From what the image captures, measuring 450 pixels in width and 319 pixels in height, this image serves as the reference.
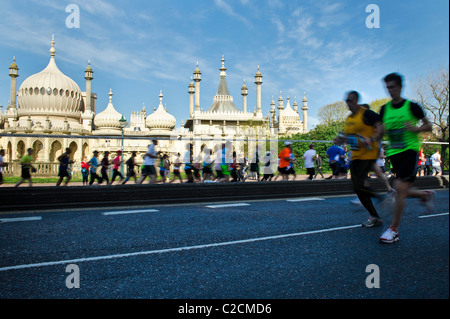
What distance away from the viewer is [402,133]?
2613 mm

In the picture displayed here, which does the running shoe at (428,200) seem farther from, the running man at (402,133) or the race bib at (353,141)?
the race bib at (353,141)

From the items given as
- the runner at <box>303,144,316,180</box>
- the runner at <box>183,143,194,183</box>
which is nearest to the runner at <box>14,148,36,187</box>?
the runner at <box>183,143,194,183</box>

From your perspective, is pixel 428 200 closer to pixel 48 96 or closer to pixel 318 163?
pixel 318 163

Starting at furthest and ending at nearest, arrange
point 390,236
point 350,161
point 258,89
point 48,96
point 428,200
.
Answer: point 258,89 < point 48,96 < point 390,236 < point 350,161 < point 428,200

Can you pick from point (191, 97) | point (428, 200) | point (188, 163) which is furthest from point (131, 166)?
point (191, 97)

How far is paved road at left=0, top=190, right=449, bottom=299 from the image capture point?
9.68 ft

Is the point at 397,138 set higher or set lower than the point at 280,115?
lower

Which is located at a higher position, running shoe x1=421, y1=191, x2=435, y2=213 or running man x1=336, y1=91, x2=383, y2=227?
running man x1=336, y1=91, x2=383, y2=227

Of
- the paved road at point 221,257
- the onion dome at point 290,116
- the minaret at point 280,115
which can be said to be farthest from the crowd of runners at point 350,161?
the onion dome at point 290,116

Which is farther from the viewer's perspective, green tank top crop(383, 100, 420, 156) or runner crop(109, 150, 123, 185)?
runner crop(109, 150, 123, 185)

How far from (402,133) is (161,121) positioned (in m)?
58.5

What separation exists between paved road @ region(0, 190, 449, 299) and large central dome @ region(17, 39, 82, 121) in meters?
54.1

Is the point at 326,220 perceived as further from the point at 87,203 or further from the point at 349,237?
the point at 87,203

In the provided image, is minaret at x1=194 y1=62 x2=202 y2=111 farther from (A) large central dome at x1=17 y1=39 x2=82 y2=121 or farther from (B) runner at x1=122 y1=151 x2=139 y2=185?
(B) runner at x1=122 y1=151 x2=139 y2=185
